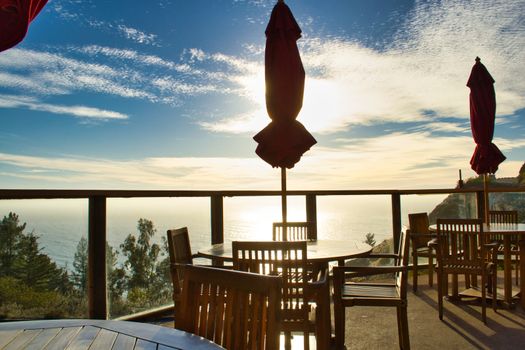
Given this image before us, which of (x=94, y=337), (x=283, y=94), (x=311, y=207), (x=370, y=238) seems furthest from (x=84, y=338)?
(x=370, y=238)

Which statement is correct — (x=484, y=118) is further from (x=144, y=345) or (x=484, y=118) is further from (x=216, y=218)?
(x=144, y=345)

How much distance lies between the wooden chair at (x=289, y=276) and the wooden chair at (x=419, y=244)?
297cm

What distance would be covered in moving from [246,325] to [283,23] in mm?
2520

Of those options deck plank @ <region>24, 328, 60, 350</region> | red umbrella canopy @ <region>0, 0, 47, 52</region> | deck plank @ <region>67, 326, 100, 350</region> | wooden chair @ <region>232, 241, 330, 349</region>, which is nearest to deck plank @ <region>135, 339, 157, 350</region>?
deck plank @ <region>67, 326, 100, 350</region>

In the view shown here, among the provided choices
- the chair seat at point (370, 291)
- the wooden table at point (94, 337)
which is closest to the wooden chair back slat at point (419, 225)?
the chair seat at point (370, 291)

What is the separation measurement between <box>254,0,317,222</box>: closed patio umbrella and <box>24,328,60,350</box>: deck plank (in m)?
2.15

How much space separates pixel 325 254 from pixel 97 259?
1.99m

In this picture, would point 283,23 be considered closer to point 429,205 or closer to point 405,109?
point 429,205

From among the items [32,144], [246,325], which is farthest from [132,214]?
[32,144]

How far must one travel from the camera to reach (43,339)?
1.18 m

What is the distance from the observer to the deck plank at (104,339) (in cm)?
112

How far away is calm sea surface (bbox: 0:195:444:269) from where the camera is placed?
3209mm

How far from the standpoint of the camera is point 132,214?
390cm

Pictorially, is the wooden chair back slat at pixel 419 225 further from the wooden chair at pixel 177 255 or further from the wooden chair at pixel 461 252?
the wooden chair at pixel 177 255
